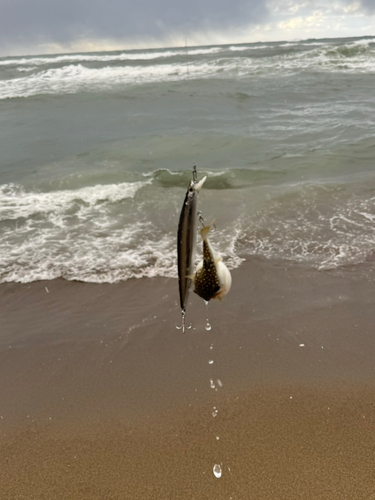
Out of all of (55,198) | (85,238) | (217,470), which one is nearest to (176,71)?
(55,198)

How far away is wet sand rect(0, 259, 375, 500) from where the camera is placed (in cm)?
331

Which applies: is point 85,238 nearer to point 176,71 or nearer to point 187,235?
point 187,235

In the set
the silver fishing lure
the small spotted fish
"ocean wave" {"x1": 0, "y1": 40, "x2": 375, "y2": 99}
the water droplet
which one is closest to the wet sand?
the water droplet

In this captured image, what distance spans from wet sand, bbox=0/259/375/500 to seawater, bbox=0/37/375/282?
2.92 ft

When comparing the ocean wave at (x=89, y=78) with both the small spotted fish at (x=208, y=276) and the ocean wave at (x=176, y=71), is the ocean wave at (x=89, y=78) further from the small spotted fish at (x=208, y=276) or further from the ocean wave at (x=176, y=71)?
the small spotted fish at (x=208, y=276)

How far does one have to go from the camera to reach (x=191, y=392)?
408 centimetres

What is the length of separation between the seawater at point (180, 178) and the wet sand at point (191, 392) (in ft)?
2.92

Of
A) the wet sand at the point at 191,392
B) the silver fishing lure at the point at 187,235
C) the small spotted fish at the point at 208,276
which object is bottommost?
the wet sand at the point at 191,392

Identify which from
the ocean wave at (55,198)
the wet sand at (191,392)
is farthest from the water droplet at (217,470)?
the ocean wave at (55,198)

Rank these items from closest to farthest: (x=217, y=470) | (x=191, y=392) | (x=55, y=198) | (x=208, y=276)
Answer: (x=208, y=276) < (x=217, y=470) < (x=191, y=392) < (x=55, y=198)

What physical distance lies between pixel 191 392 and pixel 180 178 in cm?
726

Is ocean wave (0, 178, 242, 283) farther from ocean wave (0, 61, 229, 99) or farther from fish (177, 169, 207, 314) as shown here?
ocean wave (0, 61, 229, 99)

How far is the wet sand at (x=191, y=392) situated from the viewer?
130 inches

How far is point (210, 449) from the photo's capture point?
349 centimetres
